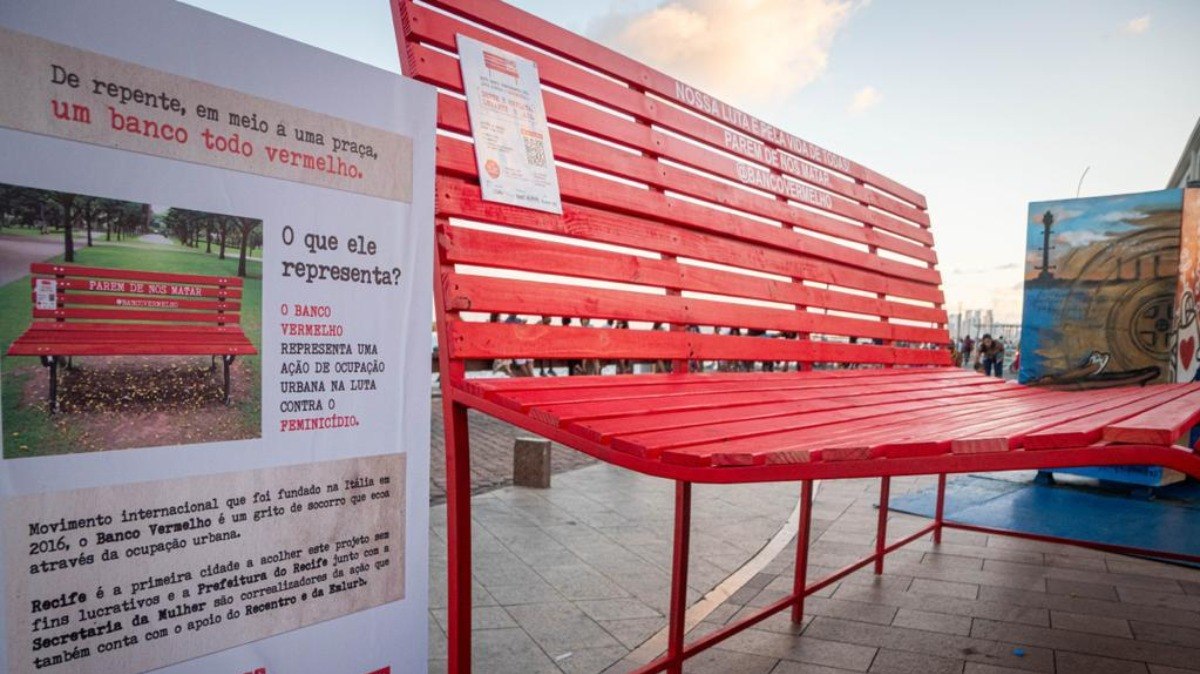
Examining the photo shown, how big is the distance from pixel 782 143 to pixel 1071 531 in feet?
13.0

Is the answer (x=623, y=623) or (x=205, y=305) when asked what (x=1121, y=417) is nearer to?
(x=205, y=305)

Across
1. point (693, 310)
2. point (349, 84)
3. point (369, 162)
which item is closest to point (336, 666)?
point (369, 162)

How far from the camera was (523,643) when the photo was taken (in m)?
3.45

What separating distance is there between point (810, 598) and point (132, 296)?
3.67 metres

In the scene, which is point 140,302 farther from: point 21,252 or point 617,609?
point 617,609

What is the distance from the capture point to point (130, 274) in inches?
53.2

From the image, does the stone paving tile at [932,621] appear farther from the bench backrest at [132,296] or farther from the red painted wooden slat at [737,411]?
the bench backrest at [132,296]

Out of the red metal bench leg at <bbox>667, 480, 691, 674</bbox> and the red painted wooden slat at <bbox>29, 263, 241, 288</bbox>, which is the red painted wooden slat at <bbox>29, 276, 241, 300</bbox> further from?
the red metal bench leg at <bbox>667, 480, 691, 674</bbox>

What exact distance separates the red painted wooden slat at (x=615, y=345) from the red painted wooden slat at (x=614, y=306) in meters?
0.06

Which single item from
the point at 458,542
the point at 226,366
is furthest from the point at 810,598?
the point at 226,366

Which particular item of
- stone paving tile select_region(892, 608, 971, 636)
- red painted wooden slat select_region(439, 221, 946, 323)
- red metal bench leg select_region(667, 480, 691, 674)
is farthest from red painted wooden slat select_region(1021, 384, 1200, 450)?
stone paving tile select_region(892, 608, 971, 636)

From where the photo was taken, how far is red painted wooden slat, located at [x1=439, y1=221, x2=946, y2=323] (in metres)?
2.12

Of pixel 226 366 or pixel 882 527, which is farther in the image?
pixel 882 527

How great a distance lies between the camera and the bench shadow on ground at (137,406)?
1238mm
